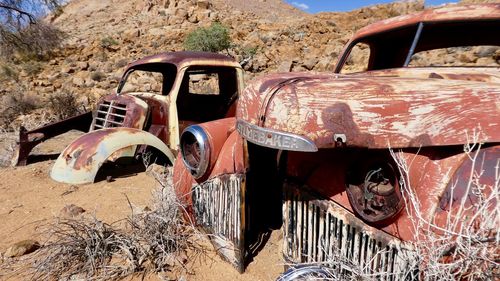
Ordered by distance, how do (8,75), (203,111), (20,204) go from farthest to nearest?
(8,75), (203,111), (20,204)

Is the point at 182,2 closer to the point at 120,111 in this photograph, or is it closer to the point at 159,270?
the point at 120,111

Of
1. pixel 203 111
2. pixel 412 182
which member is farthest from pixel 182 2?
pixel 412 182

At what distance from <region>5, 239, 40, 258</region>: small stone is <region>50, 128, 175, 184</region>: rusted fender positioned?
128 centimetres

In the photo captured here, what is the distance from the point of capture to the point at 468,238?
1178 mm

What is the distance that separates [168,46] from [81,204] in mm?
15951

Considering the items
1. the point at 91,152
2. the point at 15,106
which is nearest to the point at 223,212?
the point at 91,152

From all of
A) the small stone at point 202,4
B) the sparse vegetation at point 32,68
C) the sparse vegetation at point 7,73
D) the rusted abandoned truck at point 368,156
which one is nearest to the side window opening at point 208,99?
the rusted abandoned truck at point 368,156

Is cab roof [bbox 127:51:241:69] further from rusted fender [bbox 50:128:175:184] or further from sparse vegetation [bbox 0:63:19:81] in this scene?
sparse vegetation [bbox 0:63:19:81]

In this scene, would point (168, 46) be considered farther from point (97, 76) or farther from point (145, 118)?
point (145, 118)

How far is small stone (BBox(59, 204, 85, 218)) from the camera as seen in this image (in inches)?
130

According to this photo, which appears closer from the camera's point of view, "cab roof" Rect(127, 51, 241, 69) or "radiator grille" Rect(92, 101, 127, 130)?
"cab roof" Rect(127, 51, 241, 69)

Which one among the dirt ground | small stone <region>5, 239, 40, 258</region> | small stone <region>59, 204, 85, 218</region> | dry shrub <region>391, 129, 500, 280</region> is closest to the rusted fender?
the dirt ground

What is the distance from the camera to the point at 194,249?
8.64 feet

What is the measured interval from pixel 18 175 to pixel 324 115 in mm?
4547
